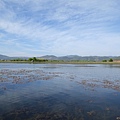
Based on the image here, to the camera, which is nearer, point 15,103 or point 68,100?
point 15,103

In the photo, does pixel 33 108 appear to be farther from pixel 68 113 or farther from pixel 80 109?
pixel 80 109

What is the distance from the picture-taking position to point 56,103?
53.4 ft

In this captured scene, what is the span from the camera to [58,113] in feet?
43.7

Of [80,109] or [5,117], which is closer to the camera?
[5,117]

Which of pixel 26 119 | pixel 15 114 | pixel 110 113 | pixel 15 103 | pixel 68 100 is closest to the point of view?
pixel 26 119

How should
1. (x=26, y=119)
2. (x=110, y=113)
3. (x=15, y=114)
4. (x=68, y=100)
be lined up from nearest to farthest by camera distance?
(x=26, y=119)
(x=15, y=114)
(x=110, y=113)
(x=68, y=100)

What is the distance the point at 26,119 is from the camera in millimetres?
11812

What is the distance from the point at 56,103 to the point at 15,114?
189 inches

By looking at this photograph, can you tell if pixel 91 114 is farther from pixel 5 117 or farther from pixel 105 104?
pixel 5 117

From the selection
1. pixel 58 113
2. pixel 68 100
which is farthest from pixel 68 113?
pixel 68 100

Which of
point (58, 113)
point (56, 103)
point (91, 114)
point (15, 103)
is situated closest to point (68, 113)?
point (58, 113)

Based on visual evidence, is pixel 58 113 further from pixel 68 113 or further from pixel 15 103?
pixel 15 103

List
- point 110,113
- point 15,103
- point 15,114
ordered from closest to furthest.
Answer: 1. point 15,114
2. point 110,113
3. point 15,103

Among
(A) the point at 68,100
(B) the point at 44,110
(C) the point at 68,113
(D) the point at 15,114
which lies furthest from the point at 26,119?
(A) the point at 68,100
